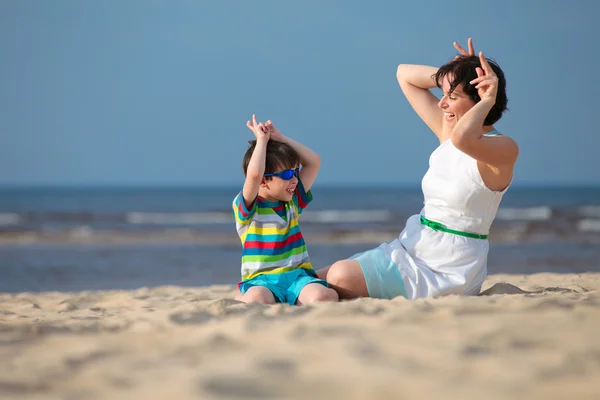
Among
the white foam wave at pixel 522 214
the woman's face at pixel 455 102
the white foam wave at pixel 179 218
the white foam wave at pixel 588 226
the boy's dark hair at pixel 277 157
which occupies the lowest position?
the white foam wave at pixel 179 218

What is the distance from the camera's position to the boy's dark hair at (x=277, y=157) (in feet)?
13.1

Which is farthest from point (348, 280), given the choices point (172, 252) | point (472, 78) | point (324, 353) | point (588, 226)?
point (588, 226)

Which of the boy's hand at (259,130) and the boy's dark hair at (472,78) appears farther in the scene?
the boy's hand at (259,130)

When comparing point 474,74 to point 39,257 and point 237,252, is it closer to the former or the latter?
point 237,252

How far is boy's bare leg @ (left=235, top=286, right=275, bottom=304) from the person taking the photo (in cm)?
383

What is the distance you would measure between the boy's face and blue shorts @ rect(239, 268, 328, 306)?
0.46m

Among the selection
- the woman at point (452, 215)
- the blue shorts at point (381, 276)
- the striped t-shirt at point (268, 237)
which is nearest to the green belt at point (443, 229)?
the woman at point (452, 215)

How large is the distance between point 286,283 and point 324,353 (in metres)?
1.64

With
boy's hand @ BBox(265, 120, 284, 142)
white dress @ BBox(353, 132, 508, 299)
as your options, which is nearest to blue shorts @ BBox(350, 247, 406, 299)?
white dress @ BBox(353, 132, 508, 299)

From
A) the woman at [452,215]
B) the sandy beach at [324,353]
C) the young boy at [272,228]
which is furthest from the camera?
the young boy at [272,228]

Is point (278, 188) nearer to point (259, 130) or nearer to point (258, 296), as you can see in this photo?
point (259, 130)

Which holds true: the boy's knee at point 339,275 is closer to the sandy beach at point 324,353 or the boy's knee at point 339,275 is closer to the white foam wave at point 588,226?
the sandy beach at point 324,353

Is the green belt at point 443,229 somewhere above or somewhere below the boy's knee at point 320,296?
above

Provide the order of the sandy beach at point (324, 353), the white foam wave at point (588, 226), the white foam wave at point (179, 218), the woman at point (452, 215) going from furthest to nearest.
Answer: the white foam wave at point (179, 218), the white foam wave at point (588, 226), the woman at point (452, 215), the sandy beach at point (324, 353)
